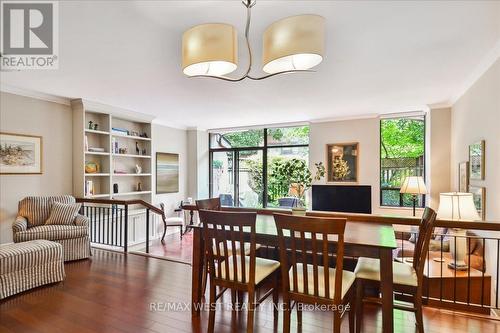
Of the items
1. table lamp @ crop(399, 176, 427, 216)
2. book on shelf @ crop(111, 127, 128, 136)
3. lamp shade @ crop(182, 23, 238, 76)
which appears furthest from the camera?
book on shelf @ crop(111, 127, 128, 136)

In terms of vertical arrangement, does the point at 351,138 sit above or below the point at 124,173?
above

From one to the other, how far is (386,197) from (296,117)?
264cm

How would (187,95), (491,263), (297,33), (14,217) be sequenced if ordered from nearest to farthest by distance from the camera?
(297,33) → (491,263) → (14,217) → (187,95)

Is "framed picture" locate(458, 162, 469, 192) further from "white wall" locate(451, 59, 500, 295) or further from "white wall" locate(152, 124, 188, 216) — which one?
"white wall" locate(152, 124, 188, 216)

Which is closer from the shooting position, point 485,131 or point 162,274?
point 485,131

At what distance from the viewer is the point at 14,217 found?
4176 mm

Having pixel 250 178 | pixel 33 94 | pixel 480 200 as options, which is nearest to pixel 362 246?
pixel 480 200

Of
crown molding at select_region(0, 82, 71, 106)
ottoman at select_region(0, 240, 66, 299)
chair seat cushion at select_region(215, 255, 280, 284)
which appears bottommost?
ottoman at select_region(0, 240, 66, 299)

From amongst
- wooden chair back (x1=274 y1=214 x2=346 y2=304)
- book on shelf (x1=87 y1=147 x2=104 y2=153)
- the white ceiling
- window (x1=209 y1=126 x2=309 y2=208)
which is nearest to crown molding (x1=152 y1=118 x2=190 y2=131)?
window (x1=209 y1=126 x2=309 y2=208)

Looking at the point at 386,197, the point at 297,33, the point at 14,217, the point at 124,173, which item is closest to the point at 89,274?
the point at 14,217

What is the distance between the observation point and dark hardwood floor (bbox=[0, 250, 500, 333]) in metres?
2.25

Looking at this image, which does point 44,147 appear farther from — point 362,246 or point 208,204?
point 362,246

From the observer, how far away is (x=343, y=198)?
5.86 meters

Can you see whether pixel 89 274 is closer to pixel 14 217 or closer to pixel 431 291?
pixel 14 217
